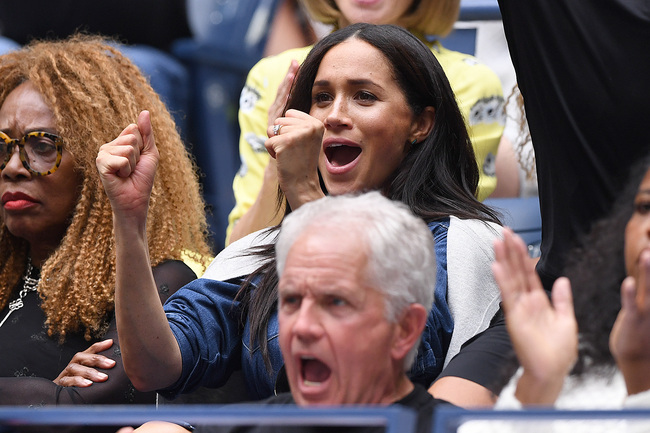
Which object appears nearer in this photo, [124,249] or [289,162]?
[124,249]

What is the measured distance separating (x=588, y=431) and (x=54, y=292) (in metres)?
1.74

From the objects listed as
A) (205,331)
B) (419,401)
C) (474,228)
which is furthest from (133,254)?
(474,228)

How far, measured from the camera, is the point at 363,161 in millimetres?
2482

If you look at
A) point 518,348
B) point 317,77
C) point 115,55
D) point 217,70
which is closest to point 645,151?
point 518,348

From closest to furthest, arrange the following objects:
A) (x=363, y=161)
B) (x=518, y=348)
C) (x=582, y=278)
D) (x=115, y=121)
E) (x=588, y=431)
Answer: (x=588, y=431) < (x=518, y=348) < (x=582, y=278) < (x=363, y=161) < (x=115, y=121)

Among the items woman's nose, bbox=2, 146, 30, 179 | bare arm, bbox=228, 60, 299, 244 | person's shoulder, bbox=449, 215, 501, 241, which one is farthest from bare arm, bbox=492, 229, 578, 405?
woman's nose, bbox=2, 146, 30, 179

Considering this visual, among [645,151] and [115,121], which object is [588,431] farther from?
[115,121]

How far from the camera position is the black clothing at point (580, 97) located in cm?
190

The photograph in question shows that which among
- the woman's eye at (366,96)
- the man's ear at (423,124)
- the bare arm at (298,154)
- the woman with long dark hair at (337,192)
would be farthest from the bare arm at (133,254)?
the man's ear at (423,124)

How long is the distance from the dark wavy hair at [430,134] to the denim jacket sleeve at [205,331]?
0.49ft

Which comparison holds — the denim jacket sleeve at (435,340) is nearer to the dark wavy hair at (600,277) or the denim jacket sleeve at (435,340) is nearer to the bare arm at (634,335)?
the dark wavy hair at (600,277)

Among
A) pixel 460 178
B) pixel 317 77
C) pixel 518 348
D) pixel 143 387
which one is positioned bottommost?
pixel 143 387

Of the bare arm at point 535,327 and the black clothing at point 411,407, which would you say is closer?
the bare arm at point 535,327

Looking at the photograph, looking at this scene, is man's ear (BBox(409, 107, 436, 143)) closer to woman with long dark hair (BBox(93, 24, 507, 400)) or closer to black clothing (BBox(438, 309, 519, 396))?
woman with long dark hair (BBox(93, 24, 507, 400))
